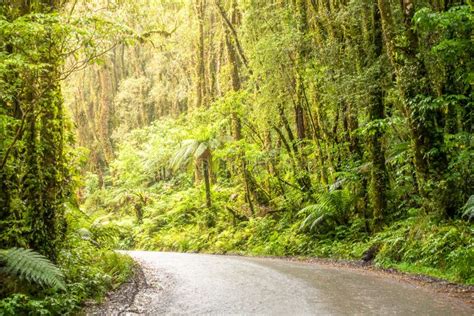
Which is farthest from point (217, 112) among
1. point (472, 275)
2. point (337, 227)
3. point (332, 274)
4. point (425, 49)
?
point (472, 275)

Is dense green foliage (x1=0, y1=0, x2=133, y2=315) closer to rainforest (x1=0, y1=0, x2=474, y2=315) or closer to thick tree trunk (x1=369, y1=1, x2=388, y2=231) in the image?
rainforest (x1=0, y1=0, x2=474, y2=315)

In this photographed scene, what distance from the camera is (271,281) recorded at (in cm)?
861

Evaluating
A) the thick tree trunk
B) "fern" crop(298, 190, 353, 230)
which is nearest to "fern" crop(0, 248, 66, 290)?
the thick tree trunk

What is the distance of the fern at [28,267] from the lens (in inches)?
241

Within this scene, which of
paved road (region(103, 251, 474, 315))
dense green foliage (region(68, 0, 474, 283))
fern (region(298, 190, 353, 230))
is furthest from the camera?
fern (region(298, 190, 353, 230))

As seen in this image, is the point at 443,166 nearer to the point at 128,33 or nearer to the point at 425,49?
the point at 425,49

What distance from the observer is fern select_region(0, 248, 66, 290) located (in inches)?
241

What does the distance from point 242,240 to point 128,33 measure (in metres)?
11.2

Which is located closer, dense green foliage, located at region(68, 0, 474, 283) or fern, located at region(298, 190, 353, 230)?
dense green foliage, located at region(68, 0, 474, 283)

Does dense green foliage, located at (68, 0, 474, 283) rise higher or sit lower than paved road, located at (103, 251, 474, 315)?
higher

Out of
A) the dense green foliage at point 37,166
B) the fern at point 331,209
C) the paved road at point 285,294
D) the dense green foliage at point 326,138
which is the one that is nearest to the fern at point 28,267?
the dense green foliage at point 37,166

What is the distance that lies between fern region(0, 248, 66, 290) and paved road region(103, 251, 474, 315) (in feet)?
4.38

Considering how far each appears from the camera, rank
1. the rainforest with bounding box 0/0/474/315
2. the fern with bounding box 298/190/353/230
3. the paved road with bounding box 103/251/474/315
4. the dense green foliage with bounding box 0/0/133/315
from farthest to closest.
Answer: the fern with bounding box 298/190/353/230, the rainforest with bounding box 0/0/474/315, the dense green foliage with bounding box 0/0/133/315, the paved road with bounding box 103/251/474/315

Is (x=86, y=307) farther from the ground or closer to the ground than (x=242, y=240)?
farther from the ground
